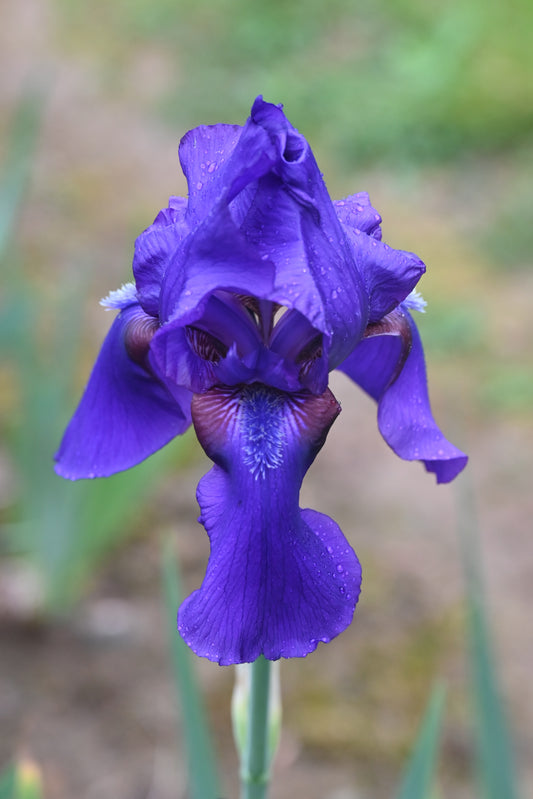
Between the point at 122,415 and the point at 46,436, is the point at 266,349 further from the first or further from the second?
the point at 46,436

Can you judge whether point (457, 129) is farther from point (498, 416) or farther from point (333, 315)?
point (333, 315)

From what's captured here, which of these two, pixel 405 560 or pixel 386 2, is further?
pixel 386 2

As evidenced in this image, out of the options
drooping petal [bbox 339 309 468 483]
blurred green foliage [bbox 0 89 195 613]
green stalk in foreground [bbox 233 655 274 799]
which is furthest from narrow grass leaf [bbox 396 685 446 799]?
blurred green foliage [bbox 0 89 195 613]

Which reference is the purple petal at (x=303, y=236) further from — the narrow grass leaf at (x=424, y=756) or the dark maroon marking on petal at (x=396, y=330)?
the narrow grass leaf at (x=424, y=756)

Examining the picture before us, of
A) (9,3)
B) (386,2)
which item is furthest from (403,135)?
(9,3)

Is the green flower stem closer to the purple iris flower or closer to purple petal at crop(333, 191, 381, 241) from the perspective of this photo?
the purple iris flower

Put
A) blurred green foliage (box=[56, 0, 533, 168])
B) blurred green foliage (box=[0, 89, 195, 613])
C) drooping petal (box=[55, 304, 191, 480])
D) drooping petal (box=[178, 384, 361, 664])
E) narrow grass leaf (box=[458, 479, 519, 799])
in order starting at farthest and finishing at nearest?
blurred green foliage (box=[56, 0, 533, 168]) < blurred green foliage (box=[0, 89, 195, 613]) < narrow grass leaf (box=[458, 479, 519, 799]) < drooping petal (box=[55, 304, 191, 480]) < drooping petal (box=[178, 384, 361, 664])

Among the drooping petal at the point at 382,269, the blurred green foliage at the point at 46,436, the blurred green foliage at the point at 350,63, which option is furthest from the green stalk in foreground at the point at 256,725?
the blurred green foliage at the point at 350,63
